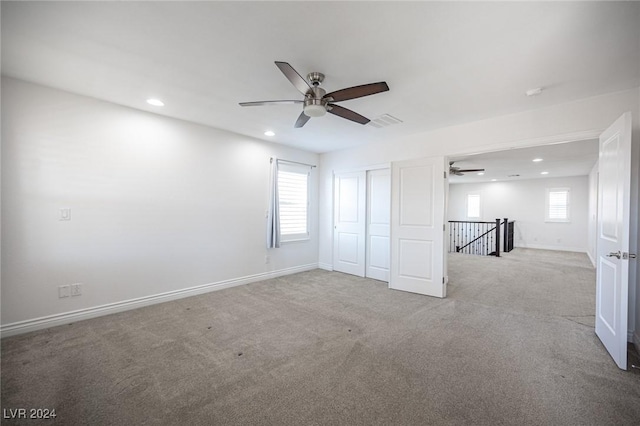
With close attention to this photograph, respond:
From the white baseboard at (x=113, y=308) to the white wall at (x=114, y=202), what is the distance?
0.05 meters

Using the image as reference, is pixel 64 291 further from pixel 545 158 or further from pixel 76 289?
pixel 545 158

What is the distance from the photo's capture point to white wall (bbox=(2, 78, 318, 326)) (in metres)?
2.76

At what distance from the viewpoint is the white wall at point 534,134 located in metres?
2.66

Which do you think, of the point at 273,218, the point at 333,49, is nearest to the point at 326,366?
the point at 333,49

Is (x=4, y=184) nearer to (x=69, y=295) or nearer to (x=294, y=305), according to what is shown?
(x=69, y=295)

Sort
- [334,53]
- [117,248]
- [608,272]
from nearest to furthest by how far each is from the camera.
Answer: [334,53] < [608,272] < [117,248]

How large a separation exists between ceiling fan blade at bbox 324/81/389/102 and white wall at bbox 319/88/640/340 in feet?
6.56

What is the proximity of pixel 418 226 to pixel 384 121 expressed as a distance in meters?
1.72

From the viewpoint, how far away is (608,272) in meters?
2.50

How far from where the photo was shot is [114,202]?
334 cm

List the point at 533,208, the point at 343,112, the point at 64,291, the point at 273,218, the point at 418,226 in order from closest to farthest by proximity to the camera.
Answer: the point at 343,112, the point at 64,291, the point at 418,226, the point at 273,218, the point at 533,208

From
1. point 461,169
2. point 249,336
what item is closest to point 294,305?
point 249,336

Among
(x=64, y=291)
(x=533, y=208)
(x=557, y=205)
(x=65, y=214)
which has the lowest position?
(x=64, y=291)

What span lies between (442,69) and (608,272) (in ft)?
8.08
